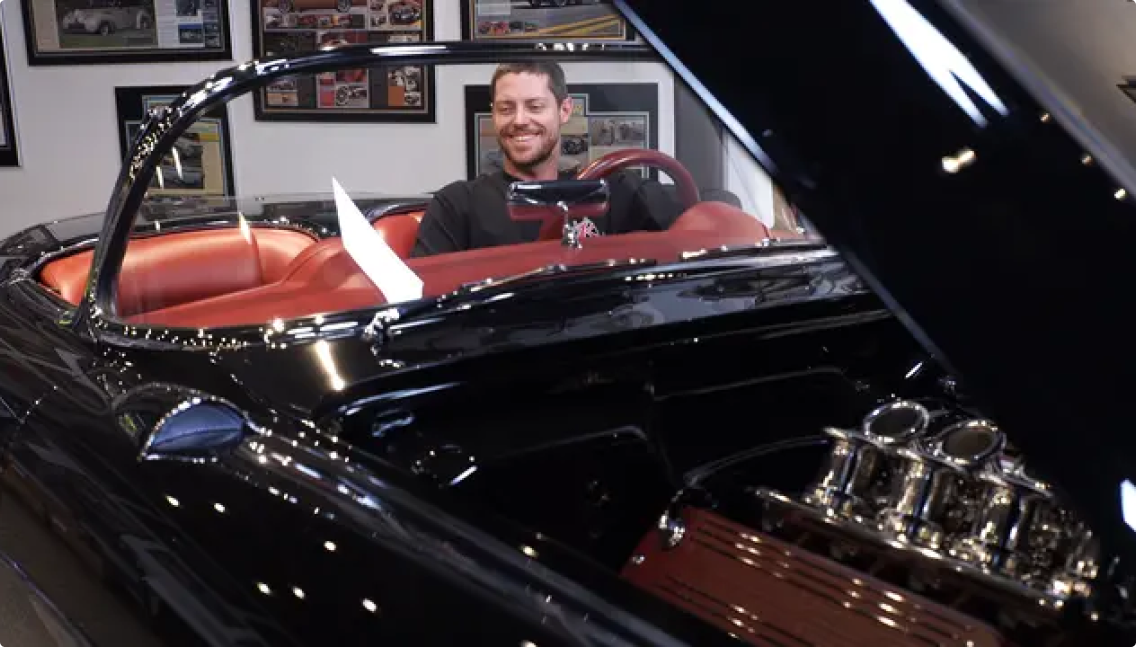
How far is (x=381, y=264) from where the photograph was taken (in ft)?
4.90

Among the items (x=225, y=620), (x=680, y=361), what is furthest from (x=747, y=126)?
(x=680, y=361)

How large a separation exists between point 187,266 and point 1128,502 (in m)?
1.72

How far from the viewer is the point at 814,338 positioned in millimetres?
1464

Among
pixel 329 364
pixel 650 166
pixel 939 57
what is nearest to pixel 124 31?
pixel 650 166

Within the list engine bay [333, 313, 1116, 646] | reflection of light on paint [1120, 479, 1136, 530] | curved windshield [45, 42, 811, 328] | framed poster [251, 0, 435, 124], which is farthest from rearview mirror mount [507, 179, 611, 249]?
framed poster [251, 0, 435, 124]

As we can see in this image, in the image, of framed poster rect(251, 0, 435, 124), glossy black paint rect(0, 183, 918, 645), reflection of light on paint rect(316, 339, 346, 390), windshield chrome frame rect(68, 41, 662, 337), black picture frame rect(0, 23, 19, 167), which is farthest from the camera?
black picture frame rect(0, 23, 19, 167)

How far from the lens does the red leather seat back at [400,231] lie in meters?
1.59

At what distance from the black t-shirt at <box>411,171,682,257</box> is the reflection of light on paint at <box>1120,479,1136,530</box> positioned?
112 centimetres

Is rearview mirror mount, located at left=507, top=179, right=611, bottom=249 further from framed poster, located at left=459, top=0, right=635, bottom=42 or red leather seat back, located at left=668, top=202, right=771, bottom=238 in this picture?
framed poster, located at left=459, top=0, right=635, bottom=42

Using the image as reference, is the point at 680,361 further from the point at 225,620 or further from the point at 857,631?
the point at 225,620

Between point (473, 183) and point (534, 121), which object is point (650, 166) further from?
point (473, 183)

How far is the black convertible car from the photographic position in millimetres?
605

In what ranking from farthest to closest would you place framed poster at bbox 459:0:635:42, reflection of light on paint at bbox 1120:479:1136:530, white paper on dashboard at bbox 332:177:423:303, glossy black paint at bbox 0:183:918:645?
framed poster at bbox 459:0:635:42, white paper on dashboard at bbox 332:177:423:303, glossy black paint at bbox 0:183:918:645, reflection of light on paint at bbox 1120:479:1136:530

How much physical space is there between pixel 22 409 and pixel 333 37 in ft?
11.2
